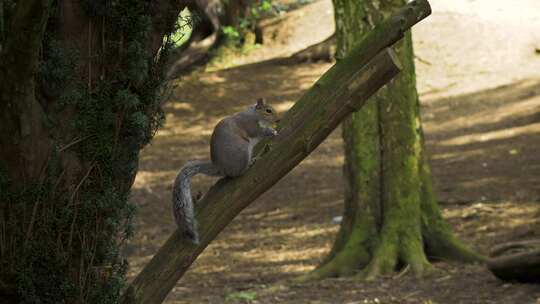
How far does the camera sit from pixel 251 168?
4.29m

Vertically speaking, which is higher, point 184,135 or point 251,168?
point 251,168

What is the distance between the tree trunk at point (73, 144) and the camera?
379cm

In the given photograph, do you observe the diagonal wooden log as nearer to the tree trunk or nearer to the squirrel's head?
the tree trunk

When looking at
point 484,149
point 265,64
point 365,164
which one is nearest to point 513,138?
point 484,149

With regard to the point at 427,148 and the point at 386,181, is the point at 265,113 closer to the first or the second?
the point at 386,181

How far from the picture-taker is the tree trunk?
379cm

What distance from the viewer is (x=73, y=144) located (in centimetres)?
386

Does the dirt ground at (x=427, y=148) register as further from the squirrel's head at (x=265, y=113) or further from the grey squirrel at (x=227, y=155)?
the grey squirrel at (x=227, y=155)

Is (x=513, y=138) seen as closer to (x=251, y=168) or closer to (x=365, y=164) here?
(x=365, y=164)

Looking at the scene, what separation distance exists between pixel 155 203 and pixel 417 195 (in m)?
5.35

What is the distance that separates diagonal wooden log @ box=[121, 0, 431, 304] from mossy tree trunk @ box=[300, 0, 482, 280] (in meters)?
3.51

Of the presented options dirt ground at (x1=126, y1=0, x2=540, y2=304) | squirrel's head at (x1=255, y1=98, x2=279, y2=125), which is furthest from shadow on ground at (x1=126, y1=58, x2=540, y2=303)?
Answer: squirrel's head at (x1=255, y1=98, x2=279, y2=125)

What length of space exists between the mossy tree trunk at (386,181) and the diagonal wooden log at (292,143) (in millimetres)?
3512

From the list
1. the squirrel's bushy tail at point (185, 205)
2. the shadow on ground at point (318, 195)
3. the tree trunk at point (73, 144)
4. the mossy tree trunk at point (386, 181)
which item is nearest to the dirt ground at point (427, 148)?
the shadow on ground at point (318, 195)
